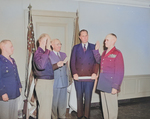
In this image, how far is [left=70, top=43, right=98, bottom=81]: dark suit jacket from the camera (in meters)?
2.97

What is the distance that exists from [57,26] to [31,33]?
0.55m

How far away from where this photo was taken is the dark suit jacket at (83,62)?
2967mm

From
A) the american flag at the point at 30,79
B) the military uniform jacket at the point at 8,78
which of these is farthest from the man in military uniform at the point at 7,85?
the american flag at the point at 30,79

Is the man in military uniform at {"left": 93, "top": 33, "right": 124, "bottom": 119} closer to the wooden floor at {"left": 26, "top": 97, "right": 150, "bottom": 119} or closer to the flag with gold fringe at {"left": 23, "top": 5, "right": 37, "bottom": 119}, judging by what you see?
the wooden floor at {"left": 26, "top": 97, "right": 150, "bottom": 119}

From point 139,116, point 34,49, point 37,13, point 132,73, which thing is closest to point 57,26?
point 37,13

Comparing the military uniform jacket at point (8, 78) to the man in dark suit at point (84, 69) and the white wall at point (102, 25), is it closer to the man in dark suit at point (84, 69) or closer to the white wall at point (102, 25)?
the white wall at point (102, 25)

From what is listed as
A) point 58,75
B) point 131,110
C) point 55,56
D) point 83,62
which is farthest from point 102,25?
point 131,110

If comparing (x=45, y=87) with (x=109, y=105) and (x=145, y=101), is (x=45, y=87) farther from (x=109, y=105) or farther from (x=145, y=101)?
(x=145, y=101)

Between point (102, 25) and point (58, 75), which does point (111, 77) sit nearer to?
point (58, 75)

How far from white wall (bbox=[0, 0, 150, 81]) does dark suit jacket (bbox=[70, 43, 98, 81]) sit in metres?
0.68

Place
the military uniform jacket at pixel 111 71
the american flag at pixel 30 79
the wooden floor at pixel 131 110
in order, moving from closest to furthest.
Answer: the military uniform jacket at pixel 111 71, the american flag at pixel 30 79, the wooden floor at pixel 131 110

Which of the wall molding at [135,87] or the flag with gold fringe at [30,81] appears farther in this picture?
the wall molding at [135,87]

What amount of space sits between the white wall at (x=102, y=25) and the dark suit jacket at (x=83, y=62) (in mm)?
679

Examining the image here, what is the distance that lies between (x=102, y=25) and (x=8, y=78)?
7.40 feet
